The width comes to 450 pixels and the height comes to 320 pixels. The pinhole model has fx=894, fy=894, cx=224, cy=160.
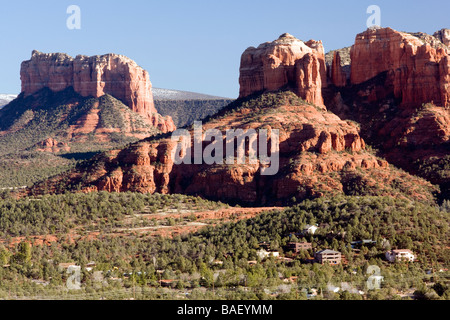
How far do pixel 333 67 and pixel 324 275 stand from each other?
242ft

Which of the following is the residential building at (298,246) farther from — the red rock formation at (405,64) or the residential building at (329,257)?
the red rock formation at (405,64)

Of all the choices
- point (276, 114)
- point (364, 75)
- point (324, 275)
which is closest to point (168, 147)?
point (276, 114)

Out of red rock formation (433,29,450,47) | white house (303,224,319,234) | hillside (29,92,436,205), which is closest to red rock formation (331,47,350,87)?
hillside (29,92,436,205)

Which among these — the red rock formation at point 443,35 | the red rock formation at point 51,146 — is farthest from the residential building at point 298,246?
the red rock formation at point 51,146

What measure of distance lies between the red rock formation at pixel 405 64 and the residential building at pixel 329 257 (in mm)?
55912

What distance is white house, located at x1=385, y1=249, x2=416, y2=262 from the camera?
78.1 metres

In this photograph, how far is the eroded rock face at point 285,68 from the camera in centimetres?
13199

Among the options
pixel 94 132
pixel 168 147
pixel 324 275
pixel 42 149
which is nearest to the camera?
pixel 324 275

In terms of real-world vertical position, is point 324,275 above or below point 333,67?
below

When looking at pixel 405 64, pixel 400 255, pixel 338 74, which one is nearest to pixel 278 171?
pixel 405 64

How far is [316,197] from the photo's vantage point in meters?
108

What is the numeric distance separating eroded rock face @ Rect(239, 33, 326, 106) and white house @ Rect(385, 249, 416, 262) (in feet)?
182

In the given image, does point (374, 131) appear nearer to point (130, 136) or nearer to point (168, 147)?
point (168, 147)

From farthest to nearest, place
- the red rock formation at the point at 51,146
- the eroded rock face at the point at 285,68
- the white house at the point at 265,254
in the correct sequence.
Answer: the red rock formation at the point at 51,146, the eroded rock face at the point at 285,68, the white house at the point at 265,254
